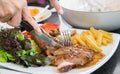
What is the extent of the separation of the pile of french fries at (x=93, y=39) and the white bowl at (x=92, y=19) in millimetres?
61

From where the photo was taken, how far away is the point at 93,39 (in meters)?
1.12

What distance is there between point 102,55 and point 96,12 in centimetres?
23

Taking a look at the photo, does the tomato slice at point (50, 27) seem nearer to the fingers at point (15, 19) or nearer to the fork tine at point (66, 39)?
the fork tine at point (66, 39)

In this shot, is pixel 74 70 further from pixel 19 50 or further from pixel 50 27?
pixel 50 27

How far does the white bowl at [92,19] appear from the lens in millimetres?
1190

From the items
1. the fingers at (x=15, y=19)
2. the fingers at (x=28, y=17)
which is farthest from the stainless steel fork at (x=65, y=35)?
the fingers at (x=15, y=19)

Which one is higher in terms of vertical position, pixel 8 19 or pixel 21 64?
pixel 8 19

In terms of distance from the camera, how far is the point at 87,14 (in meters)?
1.22

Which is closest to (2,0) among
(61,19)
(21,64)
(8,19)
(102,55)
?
(8,19)

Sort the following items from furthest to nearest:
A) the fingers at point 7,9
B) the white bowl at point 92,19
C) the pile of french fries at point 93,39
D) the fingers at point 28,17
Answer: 1. the white bowl at point 92,19
2. the pile of french fries at point 93,39
3. the fingers at point 28,17
4. the fingers at point 7,9

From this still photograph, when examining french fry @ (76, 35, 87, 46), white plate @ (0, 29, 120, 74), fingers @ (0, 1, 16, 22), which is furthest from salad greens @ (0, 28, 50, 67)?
fingers @ (0, 1, 16, 22)

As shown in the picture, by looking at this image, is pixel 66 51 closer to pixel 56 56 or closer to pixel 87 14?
pixel 56 56

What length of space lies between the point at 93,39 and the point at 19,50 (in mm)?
291

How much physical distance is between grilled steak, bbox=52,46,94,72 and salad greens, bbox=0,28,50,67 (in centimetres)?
4
